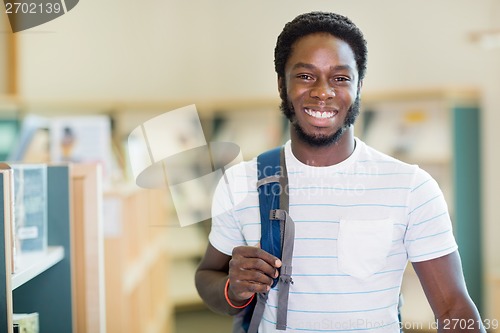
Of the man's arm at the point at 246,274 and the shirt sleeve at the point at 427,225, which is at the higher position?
the shirt sleeve at the point at 427,225

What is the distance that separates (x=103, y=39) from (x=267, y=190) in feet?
12.2

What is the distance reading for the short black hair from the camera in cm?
126

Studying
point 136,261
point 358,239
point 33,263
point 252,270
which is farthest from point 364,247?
point 136,261

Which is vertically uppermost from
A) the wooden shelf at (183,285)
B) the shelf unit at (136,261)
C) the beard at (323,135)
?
the beard at (323,135)

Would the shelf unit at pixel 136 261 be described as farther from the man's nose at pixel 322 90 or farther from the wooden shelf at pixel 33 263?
the man's nose at pixel 322 90

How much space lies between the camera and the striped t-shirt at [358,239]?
1.20 meters

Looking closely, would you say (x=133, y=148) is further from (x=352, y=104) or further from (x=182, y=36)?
(x=182, y=36)

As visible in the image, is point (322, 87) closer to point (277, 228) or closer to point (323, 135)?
point (323, 135)

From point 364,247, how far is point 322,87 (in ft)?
1.16

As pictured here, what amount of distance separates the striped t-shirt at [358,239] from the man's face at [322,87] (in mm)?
98

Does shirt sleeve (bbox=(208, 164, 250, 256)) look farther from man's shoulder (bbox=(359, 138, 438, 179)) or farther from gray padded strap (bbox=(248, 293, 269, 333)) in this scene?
man's shoulder (bbox=(359, 138, 438, 179))

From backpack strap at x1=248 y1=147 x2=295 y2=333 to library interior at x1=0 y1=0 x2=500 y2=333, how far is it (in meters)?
0.71

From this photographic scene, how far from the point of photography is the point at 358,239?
3.98ft

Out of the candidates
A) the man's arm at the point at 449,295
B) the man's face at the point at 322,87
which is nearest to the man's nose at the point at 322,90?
the man's face at the point at 322,87
